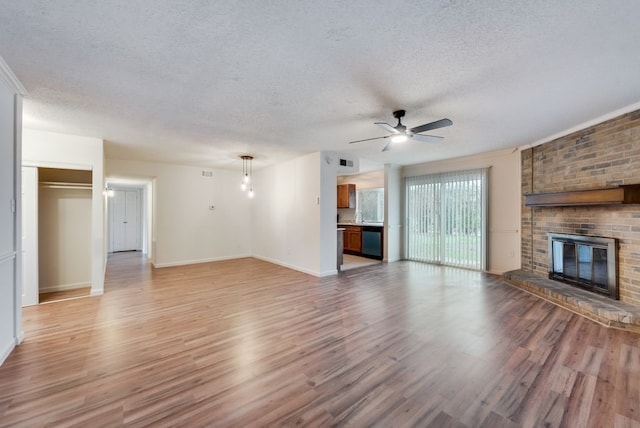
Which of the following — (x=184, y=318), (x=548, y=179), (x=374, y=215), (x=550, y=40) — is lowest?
(x=184, y=318)

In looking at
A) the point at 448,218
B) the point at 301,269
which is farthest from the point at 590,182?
the point at 301,269

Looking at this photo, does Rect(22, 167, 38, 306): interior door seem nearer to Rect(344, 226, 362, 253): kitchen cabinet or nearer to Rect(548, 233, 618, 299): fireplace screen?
Rect(344, 226, 362, 253): kitchen cabinet

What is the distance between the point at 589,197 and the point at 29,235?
310 inches

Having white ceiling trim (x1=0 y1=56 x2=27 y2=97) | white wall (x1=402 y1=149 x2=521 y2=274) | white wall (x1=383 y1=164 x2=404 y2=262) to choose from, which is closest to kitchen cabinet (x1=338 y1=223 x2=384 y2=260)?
white wall (x1=383 y1=164 x2=404 y2=262)

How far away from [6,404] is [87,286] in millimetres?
3584

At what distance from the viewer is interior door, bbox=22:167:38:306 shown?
366cm

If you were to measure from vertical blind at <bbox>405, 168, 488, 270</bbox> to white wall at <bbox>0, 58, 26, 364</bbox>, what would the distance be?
704 cm

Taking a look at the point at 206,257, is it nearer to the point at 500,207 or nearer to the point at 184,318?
the point at 184,318

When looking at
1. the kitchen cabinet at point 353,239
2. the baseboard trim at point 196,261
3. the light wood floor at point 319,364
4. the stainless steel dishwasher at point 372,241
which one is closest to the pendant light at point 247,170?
the baseboard trim at point 196,261

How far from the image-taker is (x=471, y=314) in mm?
3400

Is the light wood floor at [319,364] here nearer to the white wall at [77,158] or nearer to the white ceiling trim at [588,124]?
the white wall at [77,158]

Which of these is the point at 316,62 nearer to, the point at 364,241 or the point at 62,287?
the point at 62,287

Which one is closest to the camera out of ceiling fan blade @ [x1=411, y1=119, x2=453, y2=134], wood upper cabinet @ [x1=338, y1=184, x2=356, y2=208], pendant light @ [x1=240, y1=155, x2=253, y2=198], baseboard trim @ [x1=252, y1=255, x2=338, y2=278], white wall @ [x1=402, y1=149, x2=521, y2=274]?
ceiling fan blade @ [x1=411, y1=119, x2=453, y2=134]

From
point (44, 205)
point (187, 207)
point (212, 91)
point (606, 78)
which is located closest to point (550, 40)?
point (606, 78)
